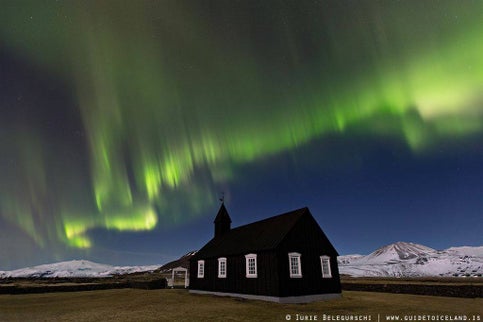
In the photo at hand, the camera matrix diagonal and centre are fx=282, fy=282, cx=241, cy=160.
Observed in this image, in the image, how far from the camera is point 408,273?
609 ft

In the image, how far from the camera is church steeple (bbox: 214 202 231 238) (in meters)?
41.1

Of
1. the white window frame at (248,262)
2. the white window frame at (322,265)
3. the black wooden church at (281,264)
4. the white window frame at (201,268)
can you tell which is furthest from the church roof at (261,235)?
the white window frame at (322,265)

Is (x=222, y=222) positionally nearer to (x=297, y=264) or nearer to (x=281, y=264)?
(x=297, y=264)

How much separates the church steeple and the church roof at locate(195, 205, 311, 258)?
7.23 metres

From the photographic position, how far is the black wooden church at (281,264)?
22.1 metres

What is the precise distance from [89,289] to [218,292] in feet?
79.6

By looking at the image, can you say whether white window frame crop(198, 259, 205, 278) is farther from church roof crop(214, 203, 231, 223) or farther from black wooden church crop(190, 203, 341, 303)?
church roof crop(214, 203, 231, 223)

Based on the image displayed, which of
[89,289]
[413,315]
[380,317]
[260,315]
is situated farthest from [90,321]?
[89,289]

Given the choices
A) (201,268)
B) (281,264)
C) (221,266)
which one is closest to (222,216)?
(201,268)

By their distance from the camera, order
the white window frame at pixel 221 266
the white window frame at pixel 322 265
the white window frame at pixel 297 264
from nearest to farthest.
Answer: the white window frame at pixel 297 264, the white window frame at pixel 322 265, the white window frame at pixel 221 266

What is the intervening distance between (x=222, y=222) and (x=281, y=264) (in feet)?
66.9

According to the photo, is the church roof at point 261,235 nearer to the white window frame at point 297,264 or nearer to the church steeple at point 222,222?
the white window frame at point 297,264

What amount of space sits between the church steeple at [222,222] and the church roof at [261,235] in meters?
7.23

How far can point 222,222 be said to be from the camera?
41562mm
